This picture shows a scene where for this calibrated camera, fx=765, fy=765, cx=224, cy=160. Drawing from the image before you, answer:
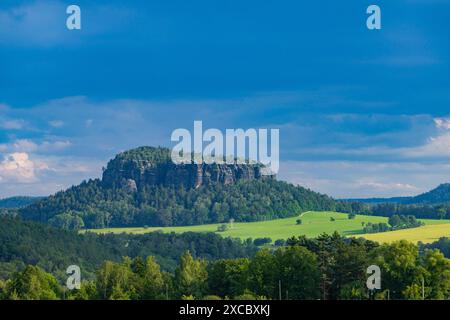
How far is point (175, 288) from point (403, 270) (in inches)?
1069

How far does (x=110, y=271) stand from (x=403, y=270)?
32529 millimetres

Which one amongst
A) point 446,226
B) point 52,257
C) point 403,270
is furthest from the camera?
point 52,257

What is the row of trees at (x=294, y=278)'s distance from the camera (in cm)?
6806

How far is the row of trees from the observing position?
68.1 metres

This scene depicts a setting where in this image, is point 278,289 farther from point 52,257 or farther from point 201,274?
point 52,257

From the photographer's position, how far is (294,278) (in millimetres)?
71562

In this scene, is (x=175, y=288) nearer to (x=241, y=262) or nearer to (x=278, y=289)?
(x=241, y=262)
